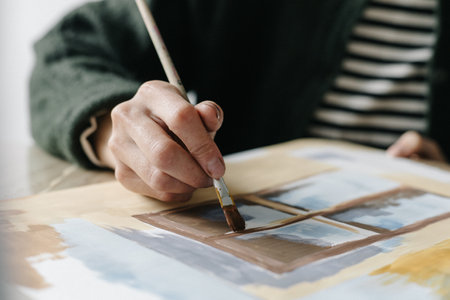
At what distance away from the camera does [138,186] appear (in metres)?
0.40

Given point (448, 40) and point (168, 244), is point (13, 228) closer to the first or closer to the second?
point (168, 244)

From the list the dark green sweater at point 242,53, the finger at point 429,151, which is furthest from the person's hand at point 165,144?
the finger at point 429,151

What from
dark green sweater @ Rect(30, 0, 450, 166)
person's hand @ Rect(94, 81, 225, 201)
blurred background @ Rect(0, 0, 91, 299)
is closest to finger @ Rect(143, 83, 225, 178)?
person's hand @ Rect(94, 81, 225, 201)

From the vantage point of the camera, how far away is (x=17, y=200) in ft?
1.29

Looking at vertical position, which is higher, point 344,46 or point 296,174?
point 344,46

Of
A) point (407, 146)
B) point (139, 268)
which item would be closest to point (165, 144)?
point (139, 268)

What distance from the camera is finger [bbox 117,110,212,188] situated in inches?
14.3

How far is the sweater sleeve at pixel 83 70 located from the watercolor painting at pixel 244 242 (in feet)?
0.30

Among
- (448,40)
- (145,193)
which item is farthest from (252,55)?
(145,193)

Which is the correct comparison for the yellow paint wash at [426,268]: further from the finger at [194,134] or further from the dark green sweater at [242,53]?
the dark green sweater at [242,53]

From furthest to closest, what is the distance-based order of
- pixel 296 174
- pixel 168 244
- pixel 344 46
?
pixel 344 46 < pixel 296 174 < pixel 168 244

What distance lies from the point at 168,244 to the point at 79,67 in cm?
33

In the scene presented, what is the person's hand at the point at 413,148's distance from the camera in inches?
23.4

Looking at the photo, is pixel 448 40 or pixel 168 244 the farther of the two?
pixel 448 40
